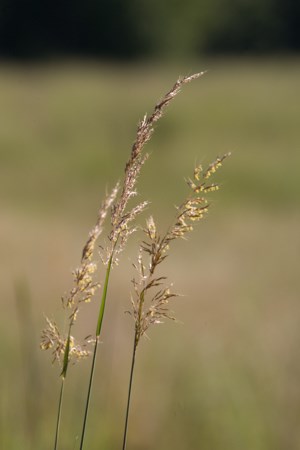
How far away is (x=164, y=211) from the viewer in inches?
960

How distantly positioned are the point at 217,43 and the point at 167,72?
15558 mm

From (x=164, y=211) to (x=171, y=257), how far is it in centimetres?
636

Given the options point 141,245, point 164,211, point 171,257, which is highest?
point 164,211

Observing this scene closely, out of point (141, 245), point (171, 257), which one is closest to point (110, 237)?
point (141, 245)

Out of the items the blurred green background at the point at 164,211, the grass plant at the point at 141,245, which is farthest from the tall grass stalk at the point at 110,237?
the blurred green background at the point at 164,211

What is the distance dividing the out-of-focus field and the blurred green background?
0.02 metres

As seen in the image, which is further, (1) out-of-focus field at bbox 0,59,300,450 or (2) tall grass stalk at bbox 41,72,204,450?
(1) out-of-focus field at bbox 0,59,300,450

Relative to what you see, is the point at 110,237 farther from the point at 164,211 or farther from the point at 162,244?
the point at 164,211

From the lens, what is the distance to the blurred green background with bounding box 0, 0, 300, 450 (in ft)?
12.0

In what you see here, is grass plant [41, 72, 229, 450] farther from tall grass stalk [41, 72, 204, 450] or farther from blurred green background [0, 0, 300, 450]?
blurred green background [0, 0, 300, 450]

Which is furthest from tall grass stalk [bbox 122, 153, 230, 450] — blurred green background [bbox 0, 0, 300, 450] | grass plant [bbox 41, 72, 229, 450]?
blurred green background [bbox 0, 0, 300, 450]

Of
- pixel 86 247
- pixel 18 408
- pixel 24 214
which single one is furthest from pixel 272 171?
pixel 86 247

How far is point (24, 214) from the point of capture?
22672 millimetres

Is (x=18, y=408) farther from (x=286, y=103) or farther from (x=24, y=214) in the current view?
(x=286, y=103)
